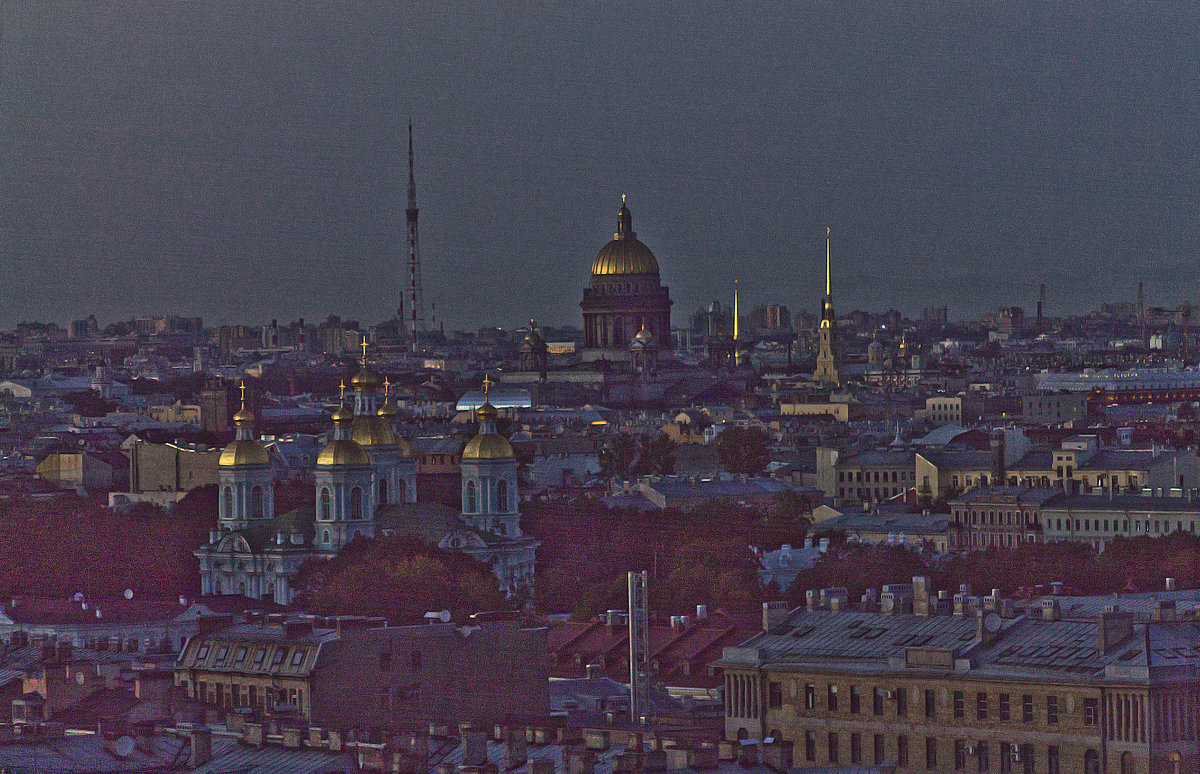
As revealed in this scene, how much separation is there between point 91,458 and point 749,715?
4817 centimetres

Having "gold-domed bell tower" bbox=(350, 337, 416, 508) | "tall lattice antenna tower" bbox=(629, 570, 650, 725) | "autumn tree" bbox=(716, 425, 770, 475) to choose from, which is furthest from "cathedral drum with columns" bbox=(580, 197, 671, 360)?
"tall lattice antenna tower" bbox=(629, 570, 650, 725)

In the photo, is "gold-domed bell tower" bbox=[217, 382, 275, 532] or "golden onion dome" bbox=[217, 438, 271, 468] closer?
"gold-domed bell tower" bbox=[217, 382, 275, 532]

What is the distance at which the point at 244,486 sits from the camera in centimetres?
4906

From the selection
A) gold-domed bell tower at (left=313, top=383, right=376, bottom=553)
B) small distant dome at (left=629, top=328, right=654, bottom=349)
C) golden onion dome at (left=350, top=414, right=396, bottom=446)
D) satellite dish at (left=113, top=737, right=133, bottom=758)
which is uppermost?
small distant dome at (left=629, top=328, right=654, bottom=349)

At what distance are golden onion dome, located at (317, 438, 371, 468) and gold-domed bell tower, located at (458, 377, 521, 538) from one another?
1.23m

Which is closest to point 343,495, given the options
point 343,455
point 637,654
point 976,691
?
point 343,455

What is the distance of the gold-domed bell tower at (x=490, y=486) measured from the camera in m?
48.4

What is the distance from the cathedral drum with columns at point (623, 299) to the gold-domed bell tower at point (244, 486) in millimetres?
75001

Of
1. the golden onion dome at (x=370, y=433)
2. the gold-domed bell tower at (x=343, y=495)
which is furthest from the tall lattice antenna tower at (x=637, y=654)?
the golden onion dome at (x=370, y=433)

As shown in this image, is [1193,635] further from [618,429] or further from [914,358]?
[914,358]

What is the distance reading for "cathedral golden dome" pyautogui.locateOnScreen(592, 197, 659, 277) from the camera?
12525 centimetres

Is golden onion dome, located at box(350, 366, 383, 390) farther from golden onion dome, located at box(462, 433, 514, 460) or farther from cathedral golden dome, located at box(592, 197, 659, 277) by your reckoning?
cathedral golden dome, located at box(592, 197, 659, 277)

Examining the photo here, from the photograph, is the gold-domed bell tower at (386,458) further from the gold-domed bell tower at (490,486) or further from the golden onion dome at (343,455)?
the gold-domed bell tower at (490,486)

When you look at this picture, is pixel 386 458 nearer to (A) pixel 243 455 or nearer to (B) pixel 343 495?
(A) pixel 243 455
